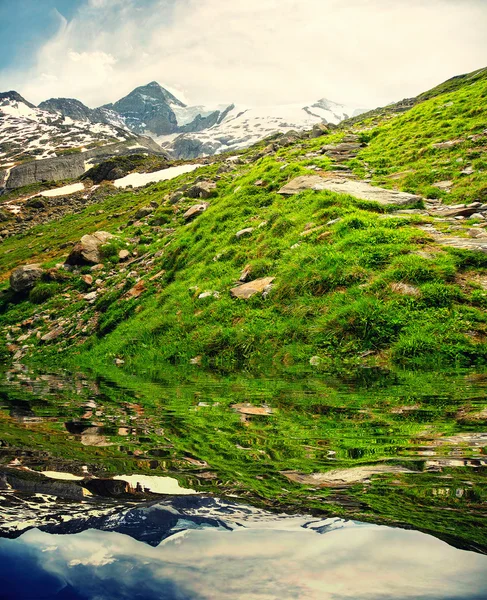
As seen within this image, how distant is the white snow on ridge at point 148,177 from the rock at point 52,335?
209 ft

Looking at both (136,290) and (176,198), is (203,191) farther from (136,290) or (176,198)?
(136,290)

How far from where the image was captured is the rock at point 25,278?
24100 millimetres

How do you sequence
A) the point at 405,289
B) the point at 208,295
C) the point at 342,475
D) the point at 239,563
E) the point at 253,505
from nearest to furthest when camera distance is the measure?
the point at 239,563 < the point at 253,505 < the point at 342,475 < the point at 405,289 < the point at 208,295

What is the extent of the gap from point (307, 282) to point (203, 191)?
1921cm

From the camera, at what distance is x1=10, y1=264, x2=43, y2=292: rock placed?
24.1 m

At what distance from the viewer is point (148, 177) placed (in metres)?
80.9

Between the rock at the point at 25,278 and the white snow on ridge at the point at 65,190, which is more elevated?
the white snow on ridge at the point at 65,190

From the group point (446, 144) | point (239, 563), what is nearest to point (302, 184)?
point (446, 144)

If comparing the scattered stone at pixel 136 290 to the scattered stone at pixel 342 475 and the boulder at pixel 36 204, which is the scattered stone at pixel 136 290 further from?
the boulder at pixel 36 204

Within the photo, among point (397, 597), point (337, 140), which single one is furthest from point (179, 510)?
point (337, 140)

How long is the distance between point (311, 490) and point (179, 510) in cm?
67

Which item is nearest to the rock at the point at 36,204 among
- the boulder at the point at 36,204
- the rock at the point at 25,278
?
the boulder at the point at 36,204

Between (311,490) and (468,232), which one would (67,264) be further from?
(311,490)

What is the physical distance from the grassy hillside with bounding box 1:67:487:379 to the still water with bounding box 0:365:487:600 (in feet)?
12.4
